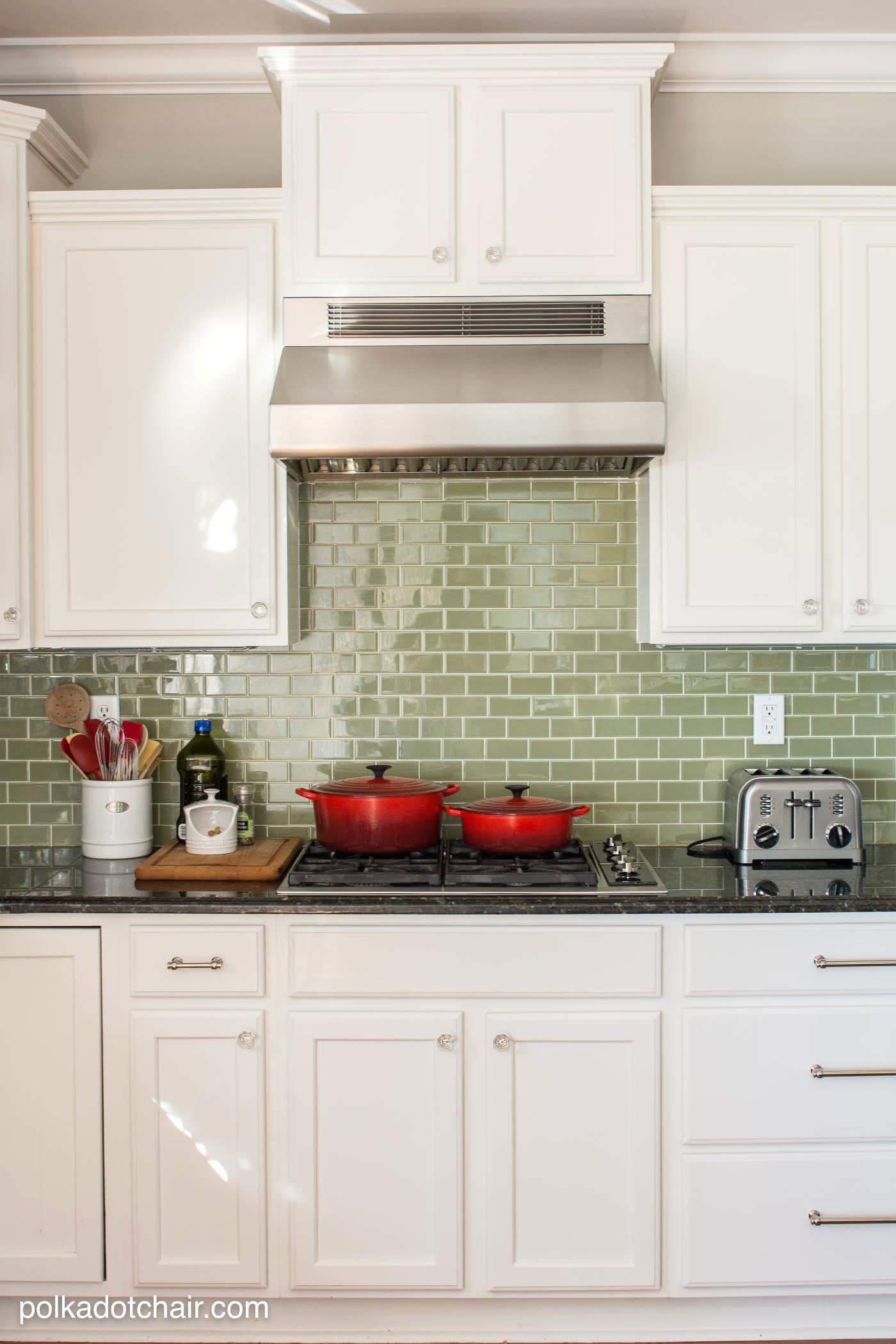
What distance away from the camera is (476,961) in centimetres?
218

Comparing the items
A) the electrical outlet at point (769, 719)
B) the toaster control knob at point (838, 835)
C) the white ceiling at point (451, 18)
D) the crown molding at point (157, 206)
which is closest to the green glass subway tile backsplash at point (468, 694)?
the electrical outlet at point (769, 719)

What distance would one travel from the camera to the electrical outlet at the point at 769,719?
8.91 feet

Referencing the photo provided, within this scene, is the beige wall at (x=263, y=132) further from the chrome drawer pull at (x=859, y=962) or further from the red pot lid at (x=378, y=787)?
the chrome drawer pull at (x=859, y=962)

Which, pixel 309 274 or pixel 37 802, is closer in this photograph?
pixel 309 274

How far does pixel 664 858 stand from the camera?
2562 millimetres

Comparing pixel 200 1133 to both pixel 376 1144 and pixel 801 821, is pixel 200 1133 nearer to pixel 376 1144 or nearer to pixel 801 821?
pixel 376 1144

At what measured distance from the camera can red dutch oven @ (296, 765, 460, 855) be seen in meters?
2.38

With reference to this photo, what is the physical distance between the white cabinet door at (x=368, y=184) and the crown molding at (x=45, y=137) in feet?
1.86

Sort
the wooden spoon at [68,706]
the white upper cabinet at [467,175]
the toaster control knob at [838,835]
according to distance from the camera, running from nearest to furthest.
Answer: the white upper cabinet at [467,175], the toaster control knob at [838,835], the wooden spoon at [68,706]

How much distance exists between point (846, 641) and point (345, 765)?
129 cm

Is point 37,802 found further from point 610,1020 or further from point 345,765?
point 610,1020

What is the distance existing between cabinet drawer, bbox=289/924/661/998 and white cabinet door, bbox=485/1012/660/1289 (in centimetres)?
7

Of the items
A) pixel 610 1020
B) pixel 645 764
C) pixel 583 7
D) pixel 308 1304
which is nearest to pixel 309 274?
pixel 583 7

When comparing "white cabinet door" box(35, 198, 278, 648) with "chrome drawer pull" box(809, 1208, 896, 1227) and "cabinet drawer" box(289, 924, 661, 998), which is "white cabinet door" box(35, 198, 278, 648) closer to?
Answer: "cabinet drawer" box(289, 924, 661, 998)
